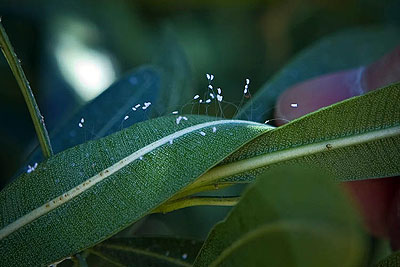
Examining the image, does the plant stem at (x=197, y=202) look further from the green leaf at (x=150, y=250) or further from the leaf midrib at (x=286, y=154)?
the green leaf at (x=150, y=250)

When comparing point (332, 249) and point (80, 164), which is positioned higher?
point (80, 164)

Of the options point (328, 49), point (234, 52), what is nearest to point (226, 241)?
point (328, 49)

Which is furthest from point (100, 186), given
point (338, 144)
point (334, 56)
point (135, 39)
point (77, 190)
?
point (135, 39)

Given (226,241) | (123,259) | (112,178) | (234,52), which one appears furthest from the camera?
(234,52)

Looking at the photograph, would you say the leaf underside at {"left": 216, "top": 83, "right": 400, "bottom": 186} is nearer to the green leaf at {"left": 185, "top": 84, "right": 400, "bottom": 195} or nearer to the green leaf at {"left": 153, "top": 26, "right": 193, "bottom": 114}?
the green leaf at {"left": 185, "top": 84, "right": 400, "bottom": 195}

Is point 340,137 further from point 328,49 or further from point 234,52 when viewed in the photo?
point 234,52

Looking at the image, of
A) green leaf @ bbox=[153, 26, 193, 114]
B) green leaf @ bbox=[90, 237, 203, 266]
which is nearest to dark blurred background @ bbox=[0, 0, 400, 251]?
green leaf @ bbox=[153, 26, 193, 114]
